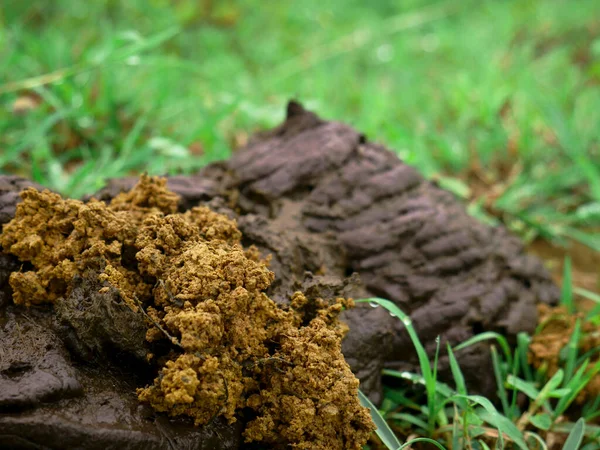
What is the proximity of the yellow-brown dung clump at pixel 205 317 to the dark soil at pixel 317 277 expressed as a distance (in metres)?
0.07

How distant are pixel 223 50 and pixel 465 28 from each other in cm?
238

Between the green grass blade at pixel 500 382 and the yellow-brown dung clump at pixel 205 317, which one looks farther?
the green grass blade at pixel 500 382

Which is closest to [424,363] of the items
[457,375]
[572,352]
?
[457,375]

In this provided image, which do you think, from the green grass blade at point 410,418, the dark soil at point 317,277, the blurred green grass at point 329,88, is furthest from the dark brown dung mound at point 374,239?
the blurred green grass at point 329,88

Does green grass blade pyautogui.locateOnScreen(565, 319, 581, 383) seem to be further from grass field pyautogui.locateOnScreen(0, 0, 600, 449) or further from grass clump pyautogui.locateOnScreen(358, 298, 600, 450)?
grass field pyautogui.locateOnScreen(0, 0, 600, 449)

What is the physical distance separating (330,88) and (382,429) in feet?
11.7

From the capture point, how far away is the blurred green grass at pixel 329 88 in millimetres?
3141

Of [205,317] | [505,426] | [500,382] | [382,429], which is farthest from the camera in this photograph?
[500,382]

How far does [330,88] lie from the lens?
15.8ft

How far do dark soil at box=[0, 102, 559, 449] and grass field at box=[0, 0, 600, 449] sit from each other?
0.44 meters

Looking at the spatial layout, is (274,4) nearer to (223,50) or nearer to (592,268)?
(223,50)

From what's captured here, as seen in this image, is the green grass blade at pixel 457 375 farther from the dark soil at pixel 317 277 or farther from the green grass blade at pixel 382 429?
the green grass blade at pixel 382 429

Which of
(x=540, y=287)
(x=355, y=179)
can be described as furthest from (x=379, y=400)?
(x=540, y=287)

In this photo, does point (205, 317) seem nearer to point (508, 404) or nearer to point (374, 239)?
point (374, 239)
